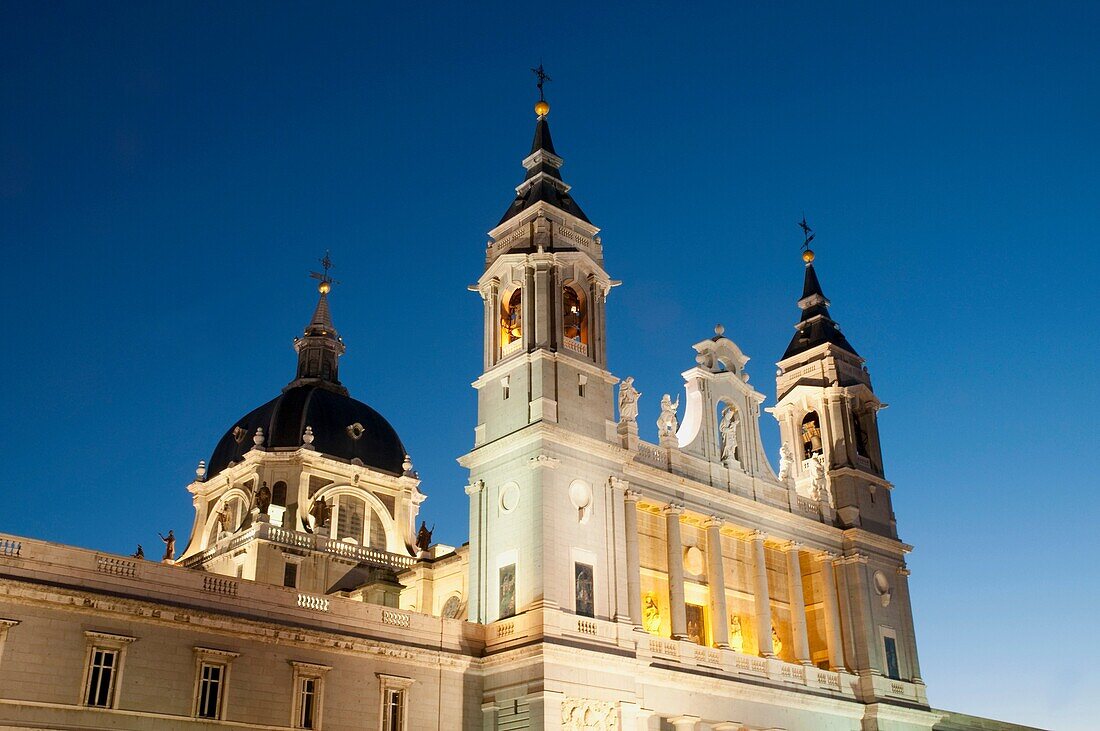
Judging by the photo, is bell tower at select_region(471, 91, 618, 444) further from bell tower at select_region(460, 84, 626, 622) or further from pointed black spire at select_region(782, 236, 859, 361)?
pointed black spire at select_region(782, 236, 859, 361)

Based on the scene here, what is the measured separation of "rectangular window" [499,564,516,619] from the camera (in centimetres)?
3888

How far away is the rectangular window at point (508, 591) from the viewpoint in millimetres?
38875

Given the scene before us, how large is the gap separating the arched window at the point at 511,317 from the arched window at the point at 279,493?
25.5 meters

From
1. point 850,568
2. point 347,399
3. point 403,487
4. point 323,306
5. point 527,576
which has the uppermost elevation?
point 323,306

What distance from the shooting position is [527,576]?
38.5 meters

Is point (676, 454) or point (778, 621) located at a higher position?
point (676, 454)

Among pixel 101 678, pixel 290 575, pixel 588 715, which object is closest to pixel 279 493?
pixel 290 575

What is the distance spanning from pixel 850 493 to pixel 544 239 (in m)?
20.7

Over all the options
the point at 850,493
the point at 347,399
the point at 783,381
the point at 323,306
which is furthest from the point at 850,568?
the point at 323,306

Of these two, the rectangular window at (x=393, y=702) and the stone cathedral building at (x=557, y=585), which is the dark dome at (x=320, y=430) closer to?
the stone cathedral building at (x=557, y=585)

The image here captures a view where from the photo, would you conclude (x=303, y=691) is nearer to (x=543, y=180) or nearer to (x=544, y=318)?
(x=544, y=318)

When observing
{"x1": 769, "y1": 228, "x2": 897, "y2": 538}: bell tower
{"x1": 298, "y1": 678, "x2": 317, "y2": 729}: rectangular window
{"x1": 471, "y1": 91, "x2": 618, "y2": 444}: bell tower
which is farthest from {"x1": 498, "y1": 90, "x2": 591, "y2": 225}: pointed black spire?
{"x1": 298, "y1": 678, "x2": 317, "y2": 729}: rectangular window

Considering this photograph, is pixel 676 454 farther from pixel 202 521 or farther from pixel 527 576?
pixel 202 521

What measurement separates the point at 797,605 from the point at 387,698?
66.5ft
